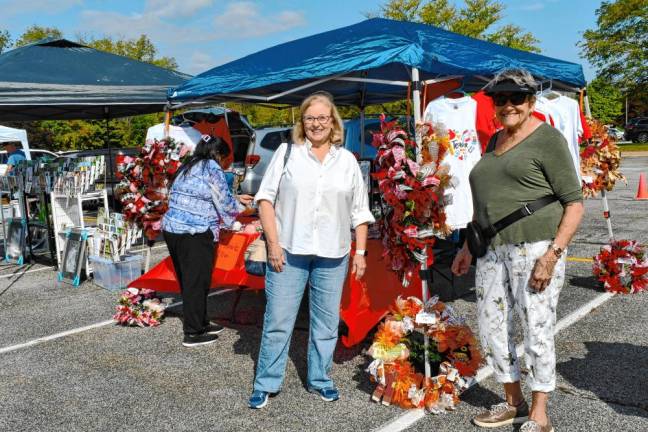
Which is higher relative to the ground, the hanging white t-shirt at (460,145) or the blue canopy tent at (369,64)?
the blue canopy tent at (369,64)

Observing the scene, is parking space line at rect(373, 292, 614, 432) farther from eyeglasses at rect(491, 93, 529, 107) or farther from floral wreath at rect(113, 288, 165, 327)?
floral wreath at rect(113, 288, 165, 327)

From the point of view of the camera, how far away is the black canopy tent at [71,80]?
7102mm

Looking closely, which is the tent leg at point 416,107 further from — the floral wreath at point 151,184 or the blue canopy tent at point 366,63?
the floral wreath at point 151,184

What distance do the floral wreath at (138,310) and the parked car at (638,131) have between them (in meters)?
37.4

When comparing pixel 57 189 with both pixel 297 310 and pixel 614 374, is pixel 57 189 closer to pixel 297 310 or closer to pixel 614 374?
pixel 297 310

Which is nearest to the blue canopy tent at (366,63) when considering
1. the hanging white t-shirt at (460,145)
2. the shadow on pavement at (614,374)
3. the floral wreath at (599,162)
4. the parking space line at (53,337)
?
the hanging white t-shirt at (460,145)

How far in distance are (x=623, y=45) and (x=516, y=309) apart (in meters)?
34.3

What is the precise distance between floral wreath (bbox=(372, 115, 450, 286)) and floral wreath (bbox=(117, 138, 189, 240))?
9.63 ft

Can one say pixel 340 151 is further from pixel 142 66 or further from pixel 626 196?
pixel 626 196

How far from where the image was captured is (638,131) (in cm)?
3625

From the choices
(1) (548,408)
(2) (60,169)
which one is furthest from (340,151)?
(2) (60,169)

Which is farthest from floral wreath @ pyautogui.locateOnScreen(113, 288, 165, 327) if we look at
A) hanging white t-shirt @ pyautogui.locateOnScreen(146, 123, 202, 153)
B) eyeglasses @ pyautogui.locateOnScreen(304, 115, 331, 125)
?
eyeglasses @ pyautogui.locateOnScreen(304, 115, 331, 125)

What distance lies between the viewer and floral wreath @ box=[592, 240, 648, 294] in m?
5.60

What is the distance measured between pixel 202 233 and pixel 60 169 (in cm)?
370
